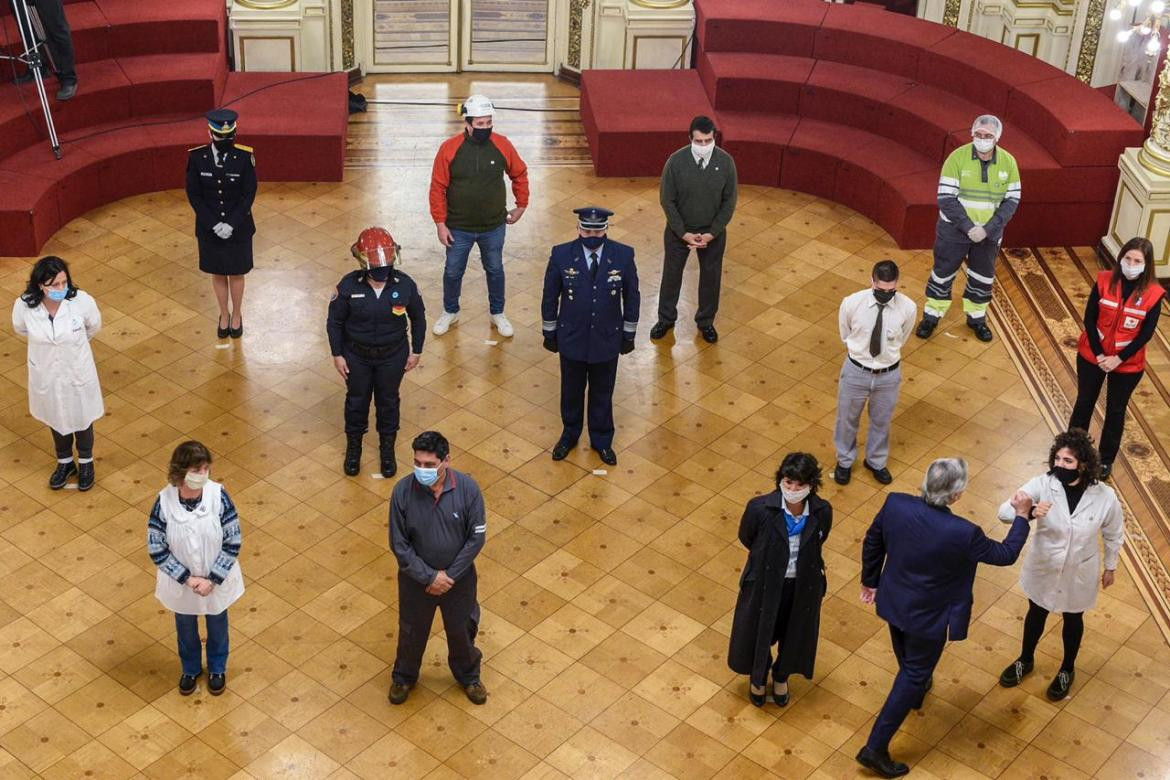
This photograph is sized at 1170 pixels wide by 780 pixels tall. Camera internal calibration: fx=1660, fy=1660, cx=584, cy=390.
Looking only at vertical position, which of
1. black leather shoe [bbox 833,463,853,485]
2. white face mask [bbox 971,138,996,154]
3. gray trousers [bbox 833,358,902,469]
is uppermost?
white face mask [bbox 971,138,996,154]

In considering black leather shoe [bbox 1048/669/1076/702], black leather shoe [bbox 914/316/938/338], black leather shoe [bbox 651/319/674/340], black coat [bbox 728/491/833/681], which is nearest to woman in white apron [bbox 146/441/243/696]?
black coat [bbox 728/491/833/681]

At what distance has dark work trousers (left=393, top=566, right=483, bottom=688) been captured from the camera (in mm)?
7172

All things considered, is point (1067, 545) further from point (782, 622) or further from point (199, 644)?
point (199, 644)

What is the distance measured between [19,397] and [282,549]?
2203 millimetres

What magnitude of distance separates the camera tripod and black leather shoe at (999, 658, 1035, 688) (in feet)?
24.9

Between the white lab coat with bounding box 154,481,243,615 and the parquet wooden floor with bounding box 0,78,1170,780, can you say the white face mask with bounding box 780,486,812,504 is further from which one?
the white lab coat with bounding box 154,481,243,615

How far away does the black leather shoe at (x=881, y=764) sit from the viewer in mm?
7215

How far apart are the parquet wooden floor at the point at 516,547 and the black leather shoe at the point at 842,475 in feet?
0.20

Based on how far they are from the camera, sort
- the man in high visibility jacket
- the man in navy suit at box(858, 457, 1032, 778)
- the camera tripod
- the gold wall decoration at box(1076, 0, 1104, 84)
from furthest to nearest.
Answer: the gold wall decoration at box(1076, 0, 1104, 84)
the camera tripod
the man in high visibility jacket
the man in navy suit at box(858, 457, 1032, 778)

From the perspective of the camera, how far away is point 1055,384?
1027 centimetres

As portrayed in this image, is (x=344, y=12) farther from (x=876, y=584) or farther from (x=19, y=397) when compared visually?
(x=876, y=584)

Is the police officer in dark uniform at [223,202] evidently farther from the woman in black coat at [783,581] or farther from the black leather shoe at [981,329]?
the black leather shoe at [981,329]

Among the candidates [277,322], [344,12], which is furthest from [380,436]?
[344,12]

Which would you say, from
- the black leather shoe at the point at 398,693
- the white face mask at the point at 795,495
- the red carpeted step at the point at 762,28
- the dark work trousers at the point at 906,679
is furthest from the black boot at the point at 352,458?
the red carpeted step at the point at 762,28
